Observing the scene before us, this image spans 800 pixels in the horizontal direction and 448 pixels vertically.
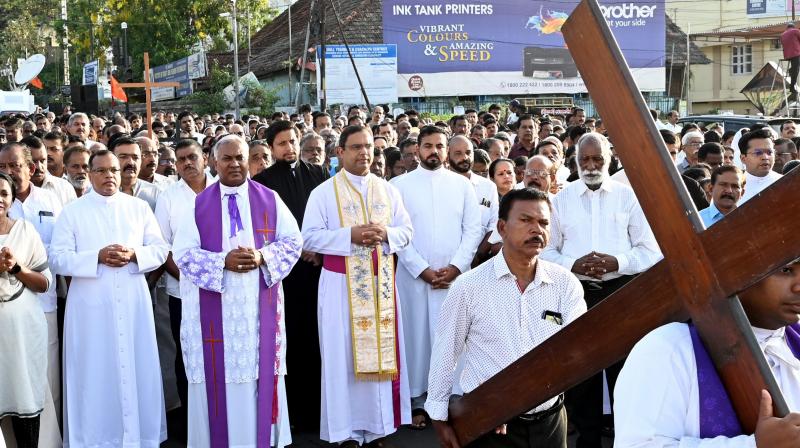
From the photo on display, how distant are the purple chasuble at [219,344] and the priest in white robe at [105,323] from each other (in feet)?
1.66

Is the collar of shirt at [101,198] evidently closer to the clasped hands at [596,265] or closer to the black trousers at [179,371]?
the black trousers at [179,371]

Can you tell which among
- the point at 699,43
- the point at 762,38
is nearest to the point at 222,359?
the point at 762,38

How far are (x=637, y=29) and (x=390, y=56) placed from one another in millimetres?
9806

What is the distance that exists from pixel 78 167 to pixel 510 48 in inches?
1176

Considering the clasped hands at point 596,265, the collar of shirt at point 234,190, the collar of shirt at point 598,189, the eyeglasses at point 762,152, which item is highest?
the eyeglasses at point 762,152

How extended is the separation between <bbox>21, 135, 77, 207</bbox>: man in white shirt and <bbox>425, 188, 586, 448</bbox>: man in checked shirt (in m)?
4.19

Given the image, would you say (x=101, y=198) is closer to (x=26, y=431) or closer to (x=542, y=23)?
(x=26, y=431)

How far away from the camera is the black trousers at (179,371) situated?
21.5 feet

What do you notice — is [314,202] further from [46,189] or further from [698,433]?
[698,433]

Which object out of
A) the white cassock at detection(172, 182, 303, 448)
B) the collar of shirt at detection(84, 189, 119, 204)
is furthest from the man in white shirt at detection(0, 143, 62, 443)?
the white cassock at detection(172, 182, 303, 448)

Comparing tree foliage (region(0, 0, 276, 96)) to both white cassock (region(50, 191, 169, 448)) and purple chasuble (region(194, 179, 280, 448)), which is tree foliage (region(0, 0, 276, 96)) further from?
purple chasuble (region(194, 179, 280, 448))

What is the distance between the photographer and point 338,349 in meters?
6.12

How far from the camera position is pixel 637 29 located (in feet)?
117

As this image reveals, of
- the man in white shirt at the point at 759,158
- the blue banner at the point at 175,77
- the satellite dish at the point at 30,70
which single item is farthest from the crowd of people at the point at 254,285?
the satellite dish at the point at 30,70
